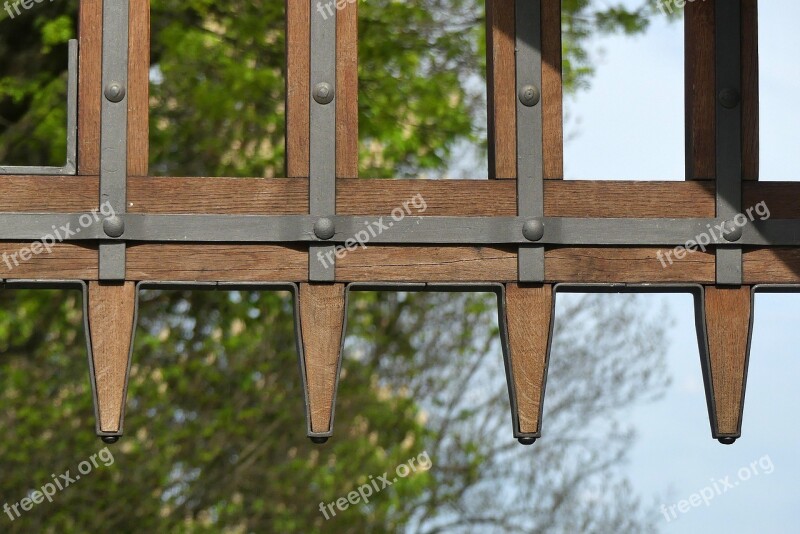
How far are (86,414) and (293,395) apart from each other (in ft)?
5.36

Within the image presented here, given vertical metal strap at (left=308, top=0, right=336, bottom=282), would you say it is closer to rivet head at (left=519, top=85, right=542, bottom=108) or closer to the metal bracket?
rivet head at (left=519, top=85, right=542, bottom=108)

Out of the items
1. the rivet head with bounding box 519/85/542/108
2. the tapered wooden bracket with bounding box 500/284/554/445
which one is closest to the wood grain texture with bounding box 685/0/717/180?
the rivet head with bounding box 519/85/542/108

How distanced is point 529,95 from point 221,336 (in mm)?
5836

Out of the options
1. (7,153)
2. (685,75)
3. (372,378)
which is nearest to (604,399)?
(372,378)

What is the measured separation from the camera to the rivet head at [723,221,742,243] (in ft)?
12.0

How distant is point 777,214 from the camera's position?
3686 millimetres

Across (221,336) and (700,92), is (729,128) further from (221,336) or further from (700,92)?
(221,336)

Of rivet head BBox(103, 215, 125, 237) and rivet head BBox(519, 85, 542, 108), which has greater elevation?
rivet head BBox(519, 85, 542, 108)

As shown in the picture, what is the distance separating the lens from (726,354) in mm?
3705

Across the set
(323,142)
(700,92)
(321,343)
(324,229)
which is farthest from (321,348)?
(700,92)

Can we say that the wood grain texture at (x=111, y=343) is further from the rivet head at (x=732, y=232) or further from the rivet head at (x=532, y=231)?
the rivet head at (x=732, y=232)

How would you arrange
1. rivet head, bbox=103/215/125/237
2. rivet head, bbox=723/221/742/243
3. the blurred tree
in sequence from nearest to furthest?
rivet head, bbox=103/215/125/237, rivet head, bbox=723/221/742/243, the blurred tree

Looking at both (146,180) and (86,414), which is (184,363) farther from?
(146,180)

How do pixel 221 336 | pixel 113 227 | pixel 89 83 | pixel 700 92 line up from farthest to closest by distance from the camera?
pixel 221 336 → pixel 700 92 → pixel 89 83 → pixel 113 227
